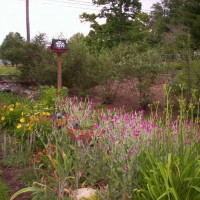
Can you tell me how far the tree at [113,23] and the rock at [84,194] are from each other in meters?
21.4

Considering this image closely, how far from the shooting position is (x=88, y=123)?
496 centimetres

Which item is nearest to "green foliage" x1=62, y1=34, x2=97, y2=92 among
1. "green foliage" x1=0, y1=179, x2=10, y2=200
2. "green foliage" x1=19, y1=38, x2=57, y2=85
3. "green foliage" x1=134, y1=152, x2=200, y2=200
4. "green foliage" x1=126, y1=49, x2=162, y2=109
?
"green foliage" x1=19, y1=38, x2=57, y2=85

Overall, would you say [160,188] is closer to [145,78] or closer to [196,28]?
[145,78]

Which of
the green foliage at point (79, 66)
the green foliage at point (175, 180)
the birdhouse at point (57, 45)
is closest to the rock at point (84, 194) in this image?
the green foliage at point (175, 180)

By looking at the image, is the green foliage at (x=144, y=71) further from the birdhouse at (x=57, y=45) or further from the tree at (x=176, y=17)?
the tree at (x=176, y=17)

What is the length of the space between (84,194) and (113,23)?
22.5 metres

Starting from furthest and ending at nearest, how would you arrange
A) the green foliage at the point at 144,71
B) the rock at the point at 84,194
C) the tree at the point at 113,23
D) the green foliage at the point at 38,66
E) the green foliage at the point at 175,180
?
1. the tree at the point at 113,23
2. the green foliage at the point at 38,66
3. the green foliage at the point at 144,71
4. the rock at the point at 84,194
5. the green foliage at the point at 175,180

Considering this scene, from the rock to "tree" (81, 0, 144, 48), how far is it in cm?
2142

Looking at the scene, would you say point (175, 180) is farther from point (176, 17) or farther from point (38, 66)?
point (176, 17)

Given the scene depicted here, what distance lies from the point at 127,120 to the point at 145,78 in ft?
21.4

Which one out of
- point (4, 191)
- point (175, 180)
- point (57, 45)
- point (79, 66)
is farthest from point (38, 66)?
point (175, 180)

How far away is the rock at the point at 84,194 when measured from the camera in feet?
10.7

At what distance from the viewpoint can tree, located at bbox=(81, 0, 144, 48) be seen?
24.6 metres

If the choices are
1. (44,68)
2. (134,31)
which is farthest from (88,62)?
(134,31)
